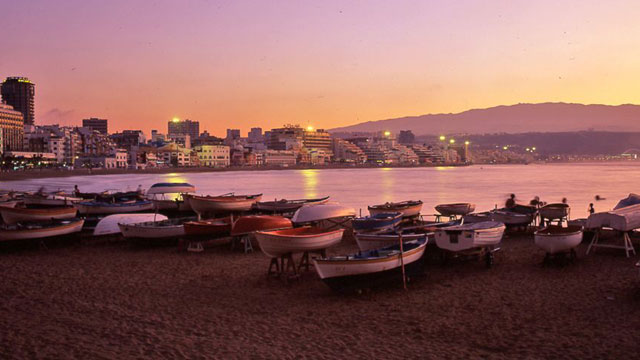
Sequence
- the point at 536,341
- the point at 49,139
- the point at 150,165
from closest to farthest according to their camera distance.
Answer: the point at 536,341 < the point at 49,139 < the point at 150,165

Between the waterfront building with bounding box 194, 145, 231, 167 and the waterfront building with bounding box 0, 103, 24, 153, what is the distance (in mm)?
46369

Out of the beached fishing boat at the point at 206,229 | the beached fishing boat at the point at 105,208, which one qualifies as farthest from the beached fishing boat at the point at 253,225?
the beached fishing boat at the point at 105,208

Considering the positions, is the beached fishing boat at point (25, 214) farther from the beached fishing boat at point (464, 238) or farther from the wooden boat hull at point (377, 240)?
the beached fishing boat at point (464, 238)

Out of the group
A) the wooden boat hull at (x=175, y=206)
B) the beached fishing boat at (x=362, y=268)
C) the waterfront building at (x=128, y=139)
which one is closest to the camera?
the beached fishing boat at (x=362, y=268)

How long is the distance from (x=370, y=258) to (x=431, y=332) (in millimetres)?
2339

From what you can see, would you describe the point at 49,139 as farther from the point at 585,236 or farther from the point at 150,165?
the point at 585,236

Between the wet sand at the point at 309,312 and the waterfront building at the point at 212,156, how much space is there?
144415 millimetres

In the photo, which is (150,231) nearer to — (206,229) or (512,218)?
(206,229)

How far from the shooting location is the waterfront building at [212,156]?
156375mm

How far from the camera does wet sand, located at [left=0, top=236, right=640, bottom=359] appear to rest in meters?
7.90

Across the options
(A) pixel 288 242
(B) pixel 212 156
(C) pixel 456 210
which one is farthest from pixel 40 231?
(B) pixel 212 156

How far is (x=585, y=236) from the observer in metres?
16.8

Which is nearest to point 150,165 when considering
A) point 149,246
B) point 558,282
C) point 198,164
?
point 198,164

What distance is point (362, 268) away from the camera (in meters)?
10.6
